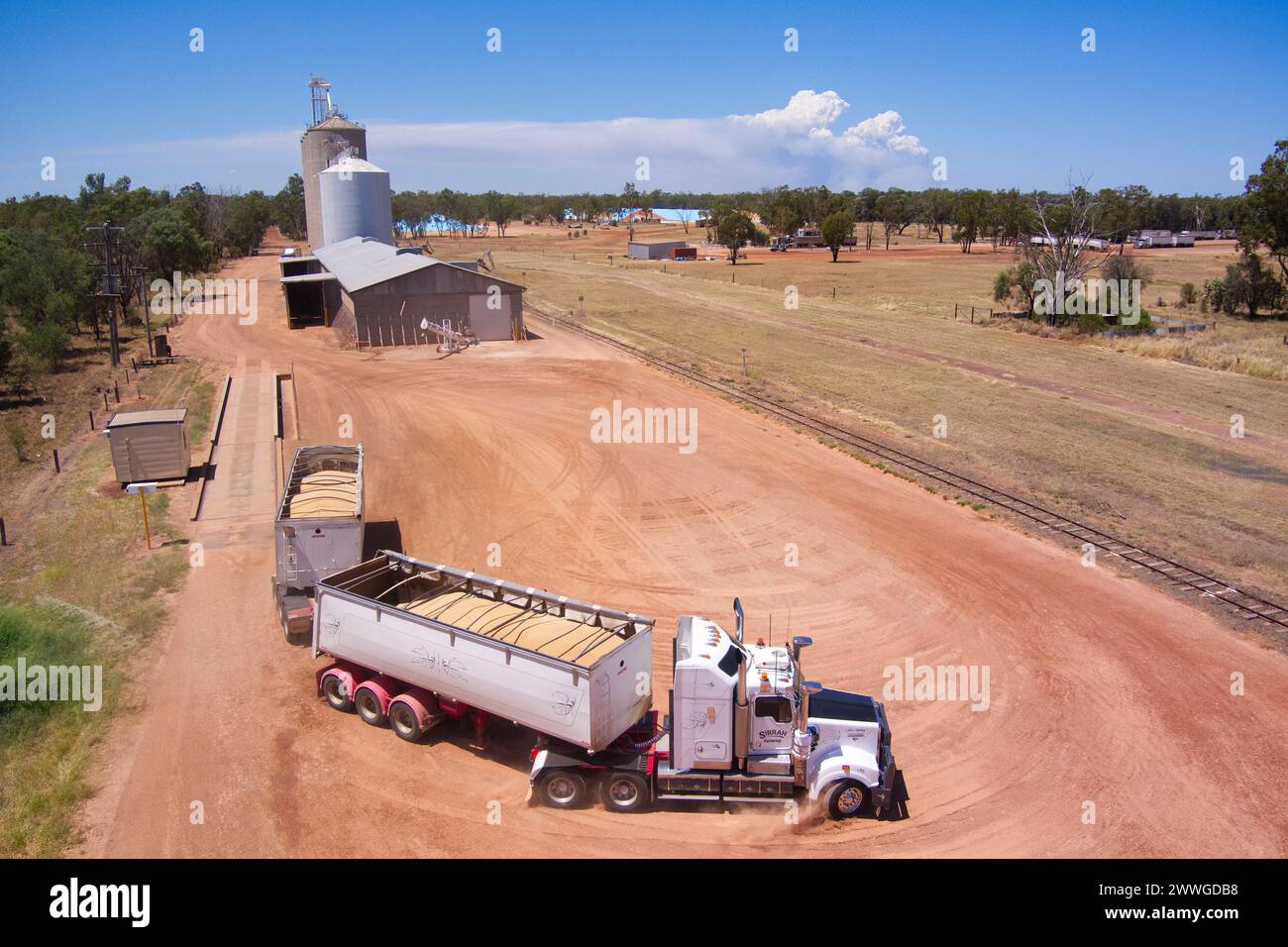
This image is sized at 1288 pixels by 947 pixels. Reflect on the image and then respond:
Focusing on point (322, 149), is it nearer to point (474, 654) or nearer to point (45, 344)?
point (45, 344)

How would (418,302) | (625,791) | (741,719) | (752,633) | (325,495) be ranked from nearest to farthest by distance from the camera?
(741,719)
(625,791)
(752,633)
(325,495)
(418,302)

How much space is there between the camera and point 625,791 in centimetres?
1271

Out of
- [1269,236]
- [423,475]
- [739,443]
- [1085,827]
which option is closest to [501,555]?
[423,475]

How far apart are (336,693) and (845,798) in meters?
8.60

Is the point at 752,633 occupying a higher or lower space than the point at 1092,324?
lower

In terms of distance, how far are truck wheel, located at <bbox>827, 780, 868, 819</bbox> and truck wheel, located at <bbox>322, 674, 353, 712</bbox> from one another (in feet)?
26.6

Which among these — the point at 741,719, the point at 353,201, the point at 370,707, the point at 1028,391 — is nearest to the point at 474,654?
the point at 370,707

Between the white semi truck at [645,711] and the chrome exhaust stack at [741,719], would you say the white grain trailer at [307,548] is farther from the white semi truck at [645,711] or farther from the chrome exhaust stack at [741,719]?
the chrome exhaust stack at [741,719]

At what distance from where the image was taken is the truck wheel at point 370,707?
14750 mm

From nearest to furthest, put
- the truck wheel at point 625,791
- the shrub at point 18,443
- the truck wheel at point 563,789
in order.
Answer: the truck wheel at point 625,791, the truck wheel at point 563,789, the shrub at point 18,443

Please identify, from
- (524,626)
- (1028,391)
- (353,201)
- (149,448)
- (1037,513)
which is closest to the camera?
(524,626)

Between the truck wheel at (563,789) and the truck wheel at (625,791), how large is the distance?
334 millimetres

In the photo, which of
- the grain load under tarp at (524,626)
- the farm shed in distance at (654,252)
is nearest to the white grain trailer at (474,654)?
the grain load under tarp at (524,626)

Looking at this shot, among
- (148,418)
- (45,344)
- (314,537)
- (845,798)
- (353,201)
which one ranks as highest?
(353,201)
